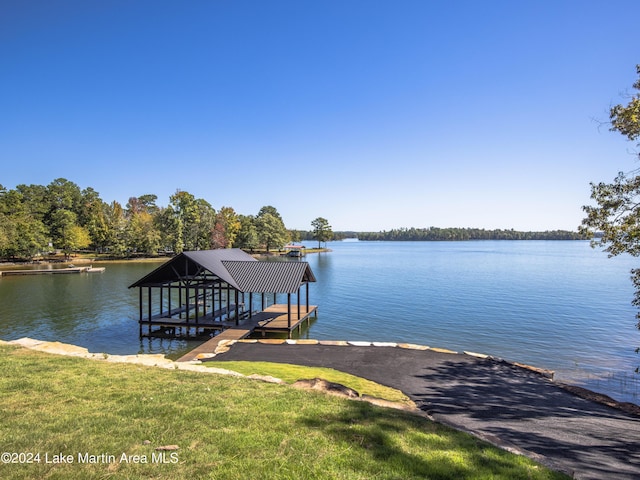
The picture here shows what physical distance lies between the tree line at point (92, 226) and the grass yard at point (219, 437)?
188ft

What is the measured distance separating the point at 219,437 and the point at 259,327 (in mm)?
14618

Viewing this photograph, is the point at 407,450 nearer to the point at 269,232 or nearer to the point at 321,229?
the point at 269,232

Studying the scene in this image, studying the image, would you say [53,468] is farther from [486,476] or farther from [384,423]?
[486,476]

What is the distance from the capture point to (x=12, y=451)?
4516mm

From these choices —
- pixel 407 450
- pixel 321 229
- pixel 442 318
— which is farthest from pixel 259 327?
pixel 321 229

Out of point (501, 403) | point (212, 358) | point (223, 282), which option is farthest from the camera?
point (223, 282)

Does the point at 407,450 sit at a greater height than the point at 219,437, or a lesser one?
lesser

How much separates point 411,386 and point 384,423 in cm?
517

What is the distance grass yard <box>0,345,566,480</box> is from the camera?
4312mm

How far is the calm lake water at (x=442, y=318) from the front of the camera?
1766 centimetres

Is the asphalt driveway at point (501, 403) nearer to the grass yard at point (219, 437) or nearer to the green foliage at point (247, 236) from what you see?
the grass yard at point (219, 437)

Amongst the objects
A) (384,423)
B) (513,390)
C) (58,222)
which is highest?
(58,222)

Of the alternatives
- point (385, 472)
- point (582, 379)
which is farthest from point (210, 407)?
point (582, 379)

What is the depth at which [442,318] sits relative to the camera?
2466 centimetres
